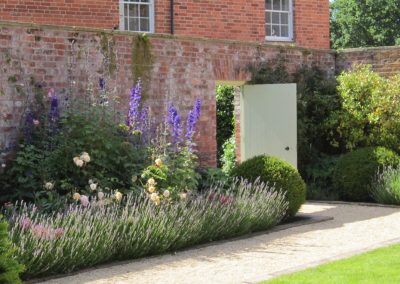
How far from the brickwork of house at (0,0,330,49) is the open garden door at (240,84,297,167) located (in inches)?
103

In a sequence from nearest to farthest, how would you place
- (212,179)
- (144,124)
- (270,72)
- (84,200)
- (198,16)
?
(84,200)
(144,124)
(212,179)
(270,72)
(198,16)

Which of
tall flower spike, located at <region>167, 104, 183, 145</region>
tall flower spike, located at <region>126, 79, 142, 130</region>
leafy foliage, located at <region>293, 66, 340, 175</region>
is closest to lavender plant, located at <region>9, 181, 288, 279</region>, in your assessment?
tall flower spike, located at <region>167, 104, 183, 145</region>

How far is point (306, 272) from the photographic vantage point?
297 inches

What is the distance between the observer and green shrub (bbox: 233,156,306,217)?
11.2 meters

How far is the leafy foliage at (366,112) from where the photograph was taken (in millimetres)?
14344

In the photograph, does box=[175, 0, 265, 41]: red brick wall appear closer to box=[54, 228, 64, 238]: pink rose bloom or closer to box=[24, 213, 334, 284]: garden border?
box=[24, 213, 334, 284]: garden border

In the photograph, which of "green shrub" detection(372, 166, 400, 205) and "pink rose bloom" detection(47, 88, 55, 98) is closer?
"pink rose bloom" detection(47, 88, 55, 98)

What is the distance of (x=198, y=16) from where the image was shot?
54.0ft

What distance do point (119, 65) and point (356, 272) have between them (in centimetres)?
558

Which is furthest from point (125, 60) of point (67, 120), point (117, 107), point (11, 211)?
point (11, 211)

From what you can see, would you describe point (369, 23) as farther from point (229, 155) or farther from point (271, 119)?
point (271, 119)

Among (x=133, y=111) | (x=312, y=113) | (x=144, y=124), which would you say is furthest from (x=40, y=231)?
(x=312, y=113)

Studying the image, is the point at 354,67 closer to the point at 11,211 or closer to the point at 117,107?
the point at 117,107

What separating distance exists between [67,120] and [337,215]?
4.47 metres
